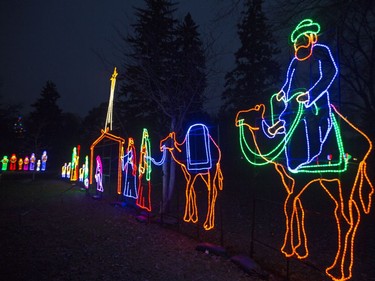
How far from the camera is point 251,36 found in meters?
21.9

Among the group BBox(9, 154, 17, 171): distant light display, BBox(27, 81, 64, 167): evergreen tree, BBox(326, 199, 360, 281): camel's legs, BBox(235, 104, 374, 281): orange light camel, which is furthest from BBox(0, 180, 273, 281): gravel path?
BBox(27, 81, 64, 167): evergreen tree

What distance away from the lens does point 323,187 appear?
6035 mm

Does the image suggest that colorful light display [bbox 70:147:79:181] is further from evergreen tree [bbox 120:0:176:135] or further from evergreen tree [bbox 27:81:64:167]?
evergreen tree [bbox 27:81:64:167]

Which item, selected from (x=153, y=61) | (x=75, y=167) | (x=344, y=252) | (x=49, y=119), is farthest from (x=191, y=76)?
(x=49, y=119)

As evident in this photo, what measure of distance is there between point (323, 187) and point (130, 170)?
7.93 metres

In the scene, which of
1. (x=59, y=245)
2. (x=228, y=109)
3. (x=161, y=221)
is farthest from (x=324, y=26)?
(x=228, y=109)

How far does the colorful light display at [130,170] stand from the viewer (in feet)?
38.7

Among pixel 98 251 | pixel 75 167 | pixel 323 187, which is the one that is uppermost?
pixel 75 167

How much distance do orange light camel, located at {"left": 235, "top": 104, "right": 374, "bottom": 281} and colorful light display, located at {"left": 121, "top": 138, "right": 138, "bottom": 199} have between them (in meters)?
4.21

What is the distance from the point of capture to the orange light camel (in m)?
4.66

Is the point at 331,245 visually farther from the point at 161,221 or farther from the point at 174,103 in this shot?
the point at 174,103

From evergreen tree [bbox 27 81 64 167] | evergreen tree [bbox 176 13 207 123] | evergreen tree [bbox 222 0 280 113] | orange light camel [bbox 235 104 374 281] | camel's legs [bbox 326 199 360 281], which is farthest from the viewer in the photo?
evergreen tree [bbox 27 81 64 167]

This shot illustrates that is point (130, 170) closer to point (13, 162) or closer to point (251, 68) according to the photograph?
point (251, 68)

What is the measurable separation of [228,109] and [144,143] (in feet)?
40.0
